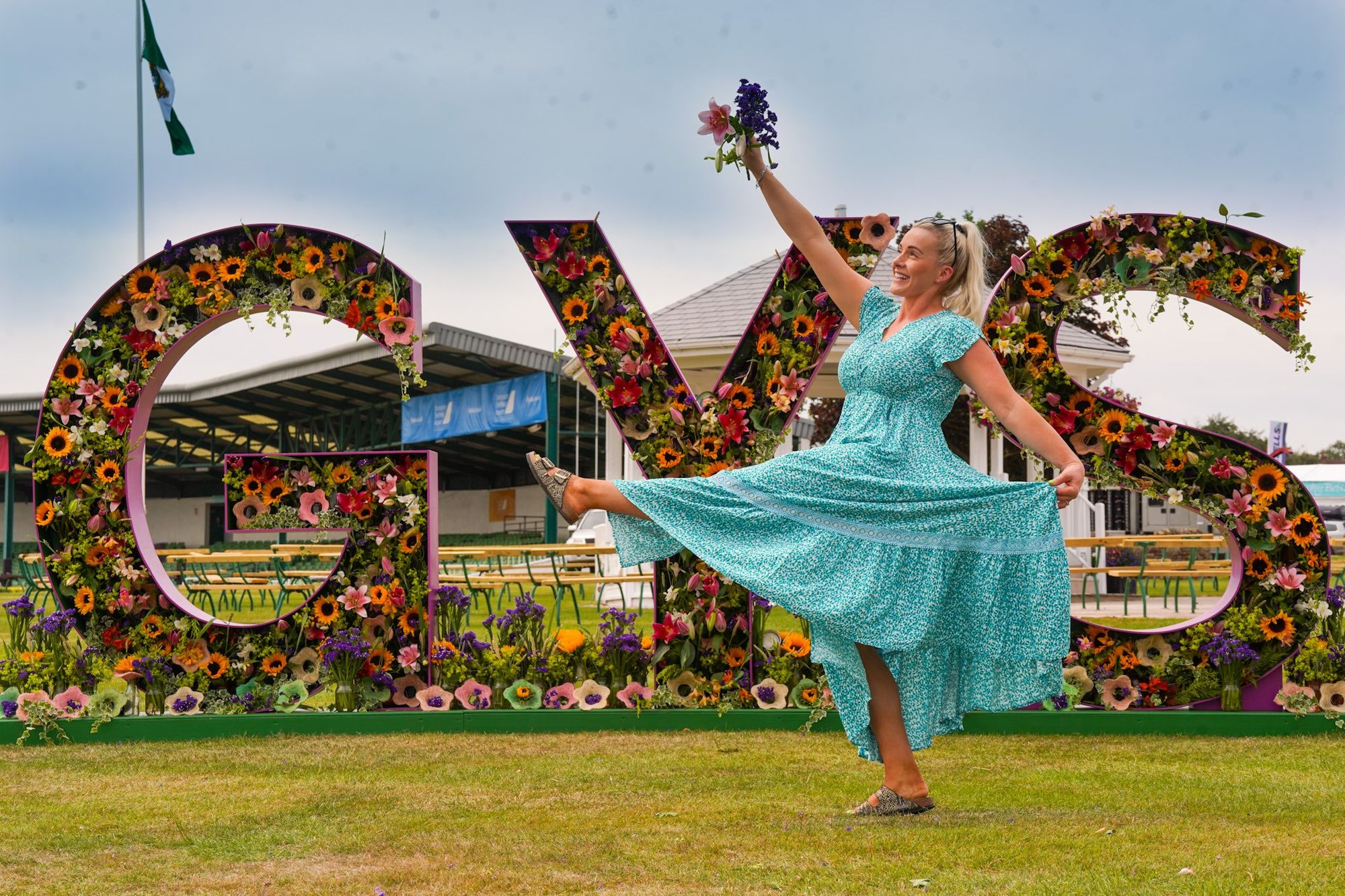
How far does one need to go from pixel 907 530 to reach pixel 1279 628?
2988 mm

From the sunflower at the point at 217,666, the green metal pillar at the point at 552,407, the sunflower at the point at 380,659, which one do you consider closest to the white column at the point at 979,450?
the sunflower at the point at 380,659

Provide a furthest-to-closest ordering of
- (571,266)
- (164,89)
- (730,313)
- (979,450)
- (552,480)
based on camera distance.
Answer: (164,89), (979,450), (730,313), (571,266), (552,480)

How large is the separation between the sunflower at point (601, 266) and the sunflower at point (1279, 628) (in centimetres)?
350

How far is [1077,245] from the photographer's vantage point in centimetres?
637

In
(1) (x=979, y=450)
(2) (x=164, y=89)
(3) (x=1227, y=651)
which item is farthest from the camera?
(2) (x=164, y=89)

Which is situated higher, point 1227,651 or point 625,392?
point 625,392

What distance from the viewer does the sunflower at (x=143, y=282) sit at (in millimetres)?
6535

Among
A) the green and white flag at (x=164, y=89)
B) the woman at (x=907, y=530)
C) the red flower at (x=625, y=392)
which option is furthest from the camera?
the green and white flag at (x=164, y=89)

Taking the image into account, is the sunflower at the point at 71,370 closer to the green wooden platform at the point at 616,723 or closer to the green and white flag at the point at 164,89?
the green wooden platform at the point at 616,723

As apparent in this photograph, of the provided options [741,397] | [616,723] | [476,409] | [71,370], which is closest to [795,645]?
[616,723]

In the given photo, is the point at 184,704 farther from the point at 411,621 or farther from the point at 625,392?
the point at 625,392

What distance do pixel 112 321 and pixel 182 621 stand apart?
1.52 meters

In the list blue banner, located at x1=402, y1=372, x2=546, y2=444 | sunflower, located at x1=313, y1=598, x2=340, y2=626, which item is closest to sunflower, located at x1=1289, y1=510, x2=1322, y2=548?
sunflower, located at x1=313, y1=598, x2=340, y2=626

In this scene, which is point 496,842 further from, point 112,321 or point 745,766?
point 112,321
